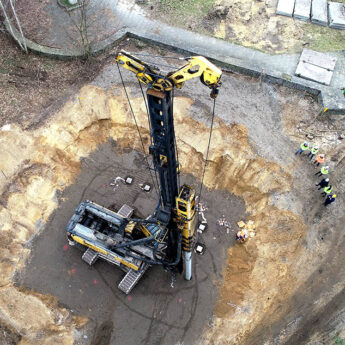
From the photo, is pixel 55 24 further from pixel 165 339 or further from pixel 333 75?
pixel 165 339

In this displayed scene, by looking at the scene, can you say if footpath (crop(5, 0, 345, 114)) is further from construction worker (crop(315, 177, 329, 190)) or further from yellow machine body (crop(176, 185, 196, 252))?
yellow machine body (crop(176, 185, 196, 252))

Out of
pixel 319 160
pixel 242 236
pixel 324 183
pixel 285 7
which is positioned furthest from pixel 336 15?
pixel 242 236

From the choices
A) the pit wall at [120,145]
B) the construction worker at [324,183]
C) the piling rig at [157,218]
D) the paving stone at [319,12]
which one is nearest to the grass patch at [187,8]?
the paving stone at [319,12]

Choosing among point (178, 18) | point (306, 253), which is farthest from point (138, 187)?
point (178, 18)

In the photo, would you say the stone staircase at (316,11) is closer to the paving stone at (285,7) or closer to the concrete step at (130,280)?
the paving stone at (285,7)

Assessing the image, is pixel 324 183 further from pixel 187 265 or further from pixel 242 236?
pixel 187 265
